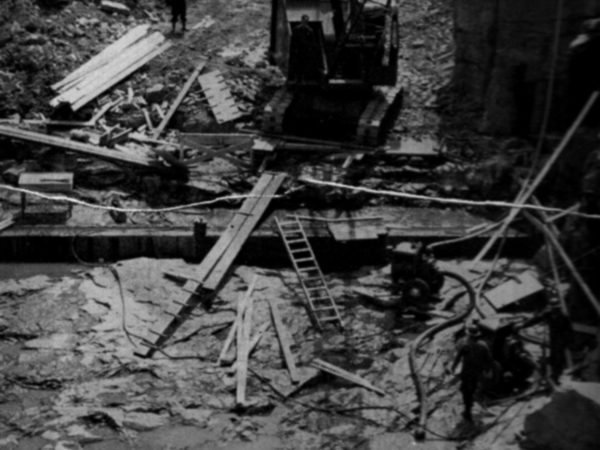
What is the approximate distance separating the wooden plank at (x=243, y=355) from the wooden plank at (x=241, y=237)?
0.71 m

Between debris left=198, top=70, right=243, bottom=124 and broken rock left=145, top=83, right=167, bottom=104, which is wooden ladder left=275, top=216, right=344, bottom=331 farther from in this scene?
broken rock left=145, top=83, right=167, bottom=104

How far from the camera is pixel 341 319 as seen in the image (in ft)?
47.8

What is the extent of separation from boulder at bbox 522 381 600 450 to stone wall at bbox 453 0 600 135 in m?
8.60

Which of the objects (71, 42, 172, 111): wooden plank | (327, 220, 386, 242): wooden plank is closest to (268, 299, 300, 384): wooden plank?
(327, 220, 386, 242): wooden plank

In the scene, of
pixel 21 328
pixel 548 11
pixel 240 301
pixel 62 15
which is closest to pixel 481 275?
pixel 240 301

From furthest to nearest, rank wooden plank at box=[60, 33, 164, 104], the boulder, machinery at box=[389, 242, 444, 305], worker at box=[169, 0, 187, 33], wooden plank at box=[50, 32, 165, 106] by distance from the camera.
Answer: worker at box=[169, 0, 187, 33], wooden plank at box=[60, 33, 164, 104], wooden plank at box=[50, 32, 165, 106], machinery at box=[389, 242, 444, 305], the boulder

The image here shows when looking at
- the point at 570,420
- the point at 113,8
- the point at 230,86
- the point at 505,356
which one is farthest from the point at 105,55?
the point at 570,420

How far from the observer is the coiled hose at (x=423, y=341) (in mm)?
12102

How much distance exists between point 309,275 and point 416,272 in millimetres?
2171

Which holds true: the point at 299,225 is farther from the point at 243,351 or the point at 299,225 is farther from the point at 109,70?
the point at 109,70

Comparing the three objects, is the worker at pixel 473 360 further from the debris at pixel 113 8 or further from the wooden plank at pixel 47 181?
the debris at pixel 113 8

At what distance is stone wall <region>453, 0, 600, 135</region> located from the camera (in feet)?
59.6

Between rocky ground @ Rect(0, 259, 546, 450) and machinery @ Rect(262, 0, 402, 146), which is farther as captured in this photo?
machinery @ Rect(262, 0, 402, 146)

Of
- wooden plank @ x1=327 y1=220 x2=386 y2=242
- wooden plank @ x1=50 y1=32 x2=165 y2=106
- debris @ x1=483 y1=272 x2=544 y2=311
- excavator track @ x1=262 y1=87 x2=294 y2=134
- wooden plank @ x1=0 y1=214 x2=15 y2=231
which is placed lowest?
debris @ x1=483 y1=272 x2=544 y2=311
